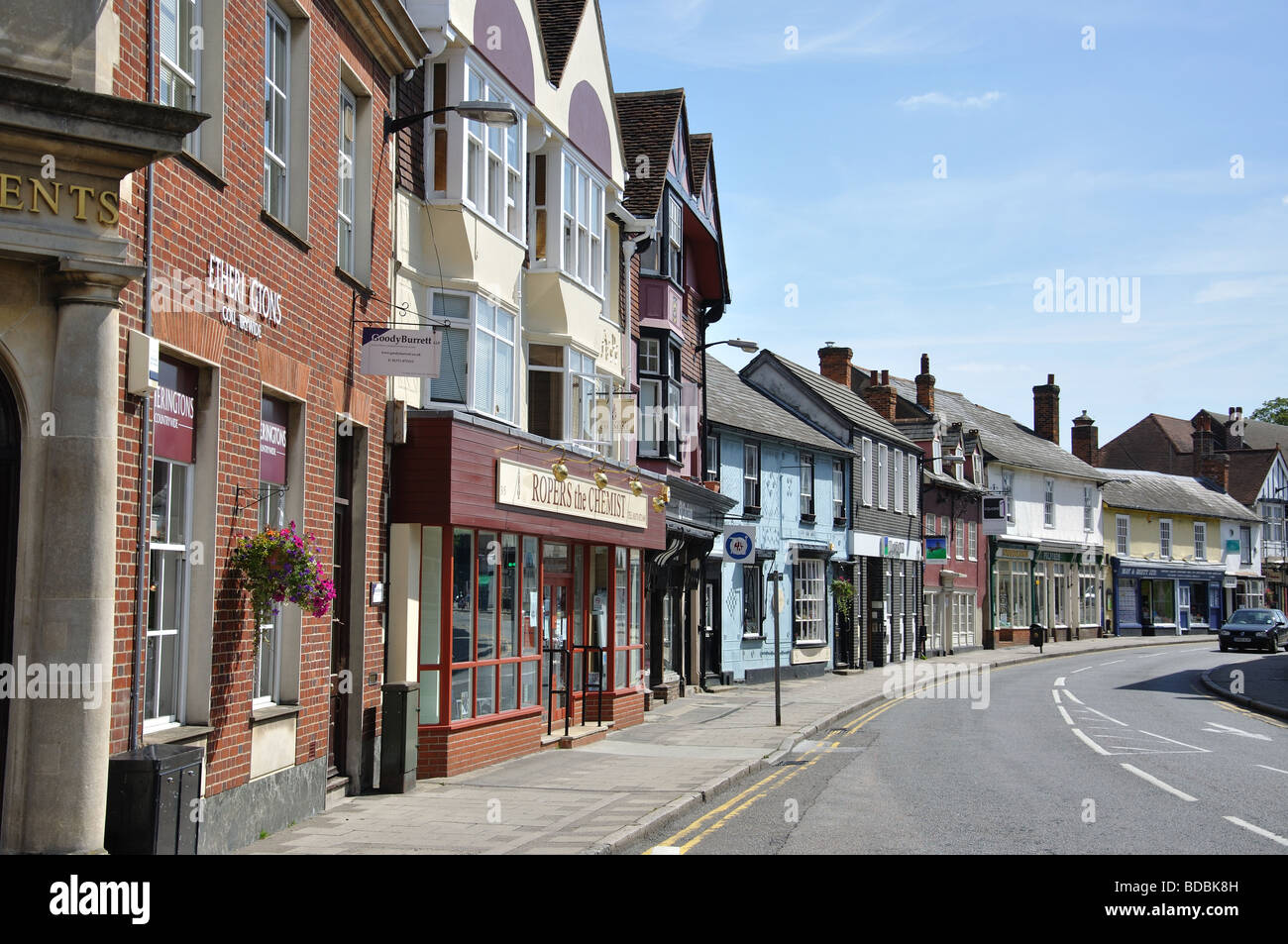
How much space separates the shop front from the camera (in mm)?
65438

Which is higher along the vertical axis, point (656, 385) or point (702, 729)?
point (656, 385)

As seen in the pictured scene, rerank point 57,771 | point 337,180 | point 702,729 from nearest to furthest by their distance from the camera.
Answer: point 57,771 < point 337,180 < point 702,729

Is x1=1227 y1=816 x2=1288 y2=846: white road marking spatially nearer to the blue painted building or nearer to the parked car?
the blue painted building

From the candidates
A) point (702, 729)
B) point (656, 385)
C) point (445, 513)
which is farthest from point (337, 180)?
point (656, 385)

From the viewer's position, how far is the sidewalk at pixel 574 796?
10.2m

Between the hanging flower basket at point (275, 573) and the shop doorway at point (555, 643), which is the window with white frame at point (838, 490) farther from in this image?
the hanging flower basket at point (275, 573)

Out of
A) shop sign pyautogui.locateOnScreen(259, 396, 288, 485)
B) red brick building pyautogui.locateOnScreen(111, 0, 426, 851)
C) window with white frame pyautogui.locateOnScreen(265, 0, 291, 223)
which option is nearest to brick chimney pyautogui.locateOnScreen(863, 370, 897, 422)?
red brick building pyautogui.locateOnScreen(111, 0, 426, 851)

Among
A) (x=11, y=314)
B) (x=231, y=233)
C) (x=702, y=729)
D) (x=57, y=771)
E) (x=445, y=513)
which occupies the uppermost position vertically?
(x=231, y=233)

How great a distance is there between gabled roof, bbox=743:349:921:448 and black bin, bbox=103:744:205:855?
108 ft

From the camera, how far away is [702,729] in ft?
68.2

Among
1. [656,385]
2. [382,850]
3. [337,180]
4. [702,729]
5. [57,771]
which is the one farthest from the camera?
[656,385]

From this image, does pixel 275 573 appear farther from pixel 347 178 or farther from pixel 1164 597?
pixel 1164 597

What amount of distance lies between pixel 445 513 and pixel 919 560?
33.4 metres

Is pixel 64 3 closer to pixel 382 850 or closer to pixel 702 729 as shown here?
pixel 382 850
